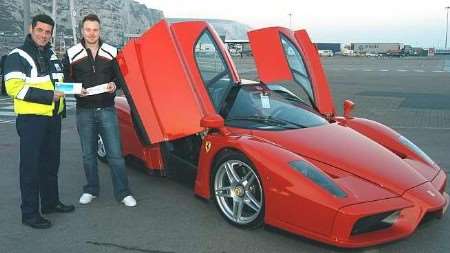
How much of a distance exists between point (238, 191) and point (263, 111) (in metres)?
0.98

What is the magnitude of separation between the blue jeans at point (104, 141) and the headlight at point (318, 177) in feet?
5.96

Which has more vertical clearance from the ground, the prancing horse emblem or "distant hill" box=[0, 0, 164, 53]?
"distant hill" box=[0, 0, 164, 53]

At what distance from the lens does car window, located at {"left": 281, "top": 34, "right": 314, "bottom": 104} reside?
5352mm

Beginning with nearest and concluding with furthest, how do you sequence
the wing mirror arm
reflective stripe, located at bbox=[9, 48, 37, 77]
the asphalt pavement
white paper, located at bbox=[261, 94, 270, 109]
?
the asphalt pavement
reflective stripe, located at bbox=[9, 48, 37, 77]
the wing mirror arm
white paper, located at bbox=[261, 94, 270, 109]

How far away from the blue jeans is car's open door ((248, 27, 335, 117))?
65.8 inches

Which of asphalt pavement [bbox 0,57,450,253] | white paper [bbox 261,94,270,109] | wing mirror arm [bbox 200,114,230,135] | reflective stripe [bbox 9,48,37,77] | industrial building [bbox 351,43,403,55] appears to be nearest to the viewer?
asphalt pavement [bbox 0,57,450,253]

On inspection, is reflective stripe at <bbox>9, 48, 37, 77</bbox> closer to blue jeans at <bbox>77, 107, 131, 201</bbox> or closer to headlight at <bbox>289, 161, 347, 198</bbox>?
blue jeans at <bbox>77, 107, 131, 201</bbox>

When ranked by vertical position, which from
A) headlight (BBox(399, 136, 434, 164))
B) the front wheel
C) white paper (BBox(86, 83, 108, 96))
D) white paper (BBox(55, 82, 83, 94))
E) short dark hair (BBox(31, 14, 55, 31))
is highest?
short dark hair (BBox(31, 14, 55, 31))

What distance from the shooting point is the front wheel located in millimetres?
4086

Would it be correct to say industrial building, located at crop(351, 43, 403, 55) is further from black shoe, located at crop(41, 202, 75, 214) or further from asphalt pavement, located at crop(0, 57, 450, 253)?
black shoe, located at crop(41, 202, 75, 214)

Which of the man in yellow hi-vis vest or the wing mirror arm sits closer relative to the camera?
the man in yellow hi-vis vest

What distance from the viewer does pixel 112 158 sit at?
15.7ft

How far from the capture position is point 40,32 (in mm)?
4008

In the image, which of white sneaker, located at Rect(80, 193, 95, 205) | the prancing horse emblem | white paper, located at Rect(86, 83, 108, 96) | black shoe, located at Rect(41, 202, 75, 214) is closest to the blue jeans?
white sneaker, located at Rect(80, 193, 95, 205)
